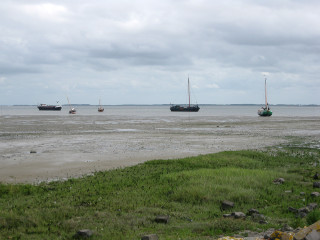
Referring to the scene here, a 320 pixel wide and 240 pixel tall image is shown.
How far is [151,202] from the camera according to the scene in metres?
12.6

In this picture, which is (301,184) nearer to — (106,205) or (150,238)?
(106,205)

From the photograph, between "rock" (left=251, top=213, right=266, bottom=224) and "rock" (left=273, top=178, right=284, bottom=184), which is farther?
"rock" (left=273, top=178, right=284, bottom=184)

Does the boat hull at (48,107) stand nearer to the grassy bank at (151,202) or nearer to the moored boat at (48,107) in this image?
the moored boat at (48,107)

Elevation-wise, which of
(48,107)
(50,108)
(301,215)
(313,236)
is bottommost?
(301,215)

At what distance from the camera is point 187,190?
13.6 m

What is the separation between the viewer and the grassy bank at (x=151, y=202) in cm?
991

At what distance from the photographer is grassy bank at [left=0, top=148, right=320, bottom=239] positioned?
390 inches

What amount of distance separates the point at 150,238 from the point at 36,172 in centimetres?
1315

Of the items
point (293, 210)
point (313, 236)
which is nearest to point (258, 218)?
point (293, 210)

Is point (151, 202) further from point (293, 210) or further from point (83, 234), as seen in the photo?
point (293, 210)

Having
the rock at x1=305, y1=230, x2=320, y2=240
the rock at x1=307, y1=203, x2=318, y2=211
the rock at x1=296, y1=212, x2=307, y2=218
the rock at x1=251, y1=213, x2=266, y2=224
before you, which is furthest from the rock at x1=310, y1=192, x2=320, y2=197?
the rock at x1=305, y1=230, x2=320, y2=240

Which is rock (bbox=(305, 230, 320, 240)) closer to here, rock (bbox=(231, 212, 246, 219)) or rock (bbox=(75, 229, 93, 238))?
rock (bbox=(231, 212, 246, 219))

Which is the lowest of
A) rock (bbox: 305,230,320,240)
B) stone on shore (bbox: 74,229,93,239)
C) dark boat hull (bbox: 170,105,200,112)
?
stone on shore (bbox: 74,229,93,239)

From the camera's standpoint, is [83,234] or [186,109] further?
[186,109]
